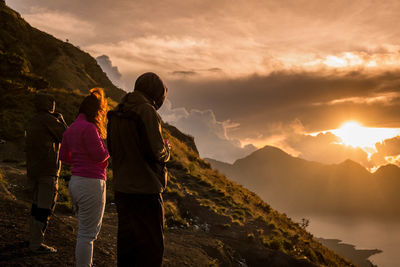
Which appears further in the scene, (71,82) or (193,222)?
(71,82)

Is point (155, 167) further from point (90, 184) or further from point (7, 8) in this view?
point (7, 8)

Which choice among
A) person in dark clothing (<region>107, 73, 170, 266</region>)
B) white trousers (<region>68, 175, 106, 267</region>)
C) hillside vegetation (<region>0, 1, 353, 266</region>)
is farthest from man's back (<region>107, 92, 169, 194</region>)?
hillside vegetation (<region>0, 1, 353, 266</region>)

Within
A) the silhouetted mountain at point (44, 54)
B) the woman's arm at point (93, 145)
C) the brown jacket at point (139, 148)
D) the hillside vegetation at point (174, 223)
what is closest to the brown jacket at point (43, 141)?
the hillside vegetation at point (174, 223)

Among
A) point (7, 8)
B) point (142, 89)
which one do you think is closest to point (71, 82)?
point (7, 8)

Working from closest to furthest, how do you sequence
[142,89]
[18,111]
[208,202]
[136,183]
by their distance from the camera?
[136,183] < [142,89] < [208,202] < [18,111]

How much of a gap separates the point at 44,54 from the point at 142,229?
1785 inches

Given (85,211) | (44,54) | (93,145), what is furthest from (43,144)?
(44,54)

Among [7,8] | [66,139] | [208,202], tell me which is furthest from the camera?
[7,8]

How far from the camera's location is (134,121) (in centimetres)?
367

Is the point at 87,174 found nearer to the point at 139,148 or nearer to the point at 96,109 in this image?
the point at 96,109

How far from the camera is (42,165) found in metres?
5.80

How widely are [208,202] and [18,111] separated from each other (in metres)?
11.9

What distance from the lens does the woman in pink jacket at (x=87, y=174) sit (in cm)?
420

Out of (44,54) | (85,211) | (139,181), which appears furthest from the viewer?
(44,54)
